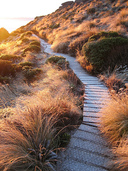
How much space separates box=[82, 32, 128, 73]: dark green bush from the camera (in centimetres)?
589

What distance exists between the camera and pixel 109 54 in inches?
242

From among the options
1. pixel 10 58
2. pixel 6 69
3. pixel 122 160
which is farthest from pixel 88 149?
pixel 10 58

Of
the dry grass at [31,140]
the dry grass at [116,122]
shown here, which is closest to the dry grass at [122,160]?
the dry grass at [116,122]

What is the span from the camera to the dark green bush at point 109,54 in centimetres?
589

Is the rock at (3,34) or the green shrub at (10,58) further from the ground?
the rock at (3,34)

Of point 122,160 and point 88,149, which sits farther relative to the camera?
point 88,149

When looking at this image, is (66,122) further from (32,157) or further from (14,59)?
(14,59)

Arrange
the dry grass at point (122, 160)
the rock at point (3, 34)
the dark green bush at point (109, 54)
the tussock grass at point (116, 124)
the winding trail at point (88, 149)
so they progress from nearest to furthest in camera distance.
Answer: the dry grass at point (122, 160) < the winding trail at point (88, 149) < the tussock grass at point (116, 124) < the dark green bush at point (109, 54) < the rock at point (3, 34)

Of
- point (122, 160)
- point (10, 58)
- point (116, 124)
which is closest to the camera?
point (122, 160)

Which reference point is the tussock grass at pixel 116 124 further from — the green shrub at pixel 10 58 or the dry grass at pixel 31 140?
the green shrub at pixel 10 58

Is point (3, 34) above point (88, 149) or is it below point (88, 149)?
above

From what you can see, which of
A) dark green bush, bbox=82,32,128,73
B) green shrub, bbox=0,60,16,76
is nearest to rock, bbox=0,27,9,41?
green shrub, bbox=0,60,16,76

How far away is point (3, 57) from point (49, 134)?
1004cm

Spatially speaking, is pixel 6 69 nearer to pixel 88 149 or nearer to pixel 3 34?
pixel 88 149
